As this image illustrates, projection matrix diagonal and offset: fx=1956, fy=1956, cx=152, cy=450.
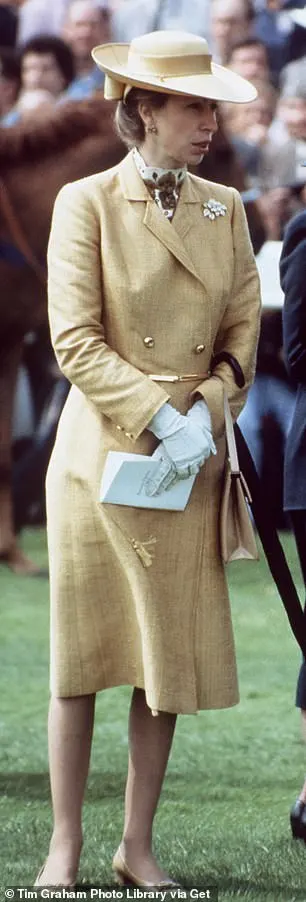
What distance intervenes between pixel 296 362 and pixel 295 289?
190 millimetres

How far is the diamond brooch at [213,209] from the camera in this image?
171 inches

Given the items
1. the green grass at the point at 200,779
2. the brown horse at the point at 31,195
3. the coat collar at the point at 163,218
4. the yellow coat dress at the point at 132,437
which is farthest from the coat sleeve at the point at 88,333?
the brown horse at the point at 31,195

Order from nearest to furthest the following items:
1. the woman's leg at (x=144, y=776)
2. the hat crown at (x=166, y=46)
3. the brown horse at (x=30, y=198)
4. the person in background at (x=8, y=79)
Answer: the hat crown at (x=166, y=46)
the woman's leg at (x=144, y=776)
the brown horse at (x=30, y=198)
the person in background at (x=8, y=79)

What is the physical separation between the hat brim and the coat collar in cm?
19

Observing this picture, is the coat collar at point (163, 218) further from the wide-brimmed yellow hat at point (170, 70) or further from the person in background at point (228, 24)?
the person in background at point (228, 24)

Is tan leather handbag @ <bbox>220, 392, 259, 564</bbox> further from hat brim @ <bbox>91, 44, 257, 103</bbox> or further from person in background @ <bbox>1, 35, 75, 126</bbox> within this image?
person in background @ <bbox>1, 35, 75, 126</bbox>

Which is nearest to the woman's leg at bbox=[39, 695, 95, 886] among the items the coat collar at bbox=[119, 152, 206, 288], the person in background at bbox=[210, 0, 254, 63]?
the coat collar at bbox=[119, 152, 206, 288]

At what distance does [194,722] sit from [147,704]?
229cm

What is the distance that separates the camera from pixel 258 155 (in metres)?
10.2

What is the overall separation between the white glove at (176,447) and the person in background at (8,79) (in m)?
6.06

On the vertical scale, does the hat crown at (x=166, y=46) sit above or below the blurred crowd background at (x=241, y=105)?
above

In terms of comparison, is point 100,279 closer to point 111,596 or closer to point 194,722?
point 111,596

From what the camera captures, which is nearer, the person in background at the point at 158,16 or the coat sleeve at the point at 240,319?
the coat sleeve at the point at 240,319

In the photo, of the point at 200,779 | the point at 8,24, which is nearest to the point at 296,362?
the point at 200,779
